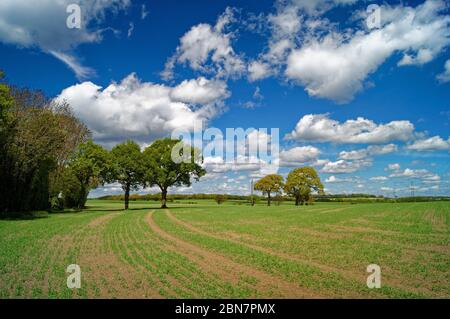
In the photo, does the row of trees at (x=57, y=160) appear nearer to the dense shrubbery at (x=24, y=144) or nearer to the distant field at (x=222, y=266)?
the dense shrubbery at (x=24, y=144)

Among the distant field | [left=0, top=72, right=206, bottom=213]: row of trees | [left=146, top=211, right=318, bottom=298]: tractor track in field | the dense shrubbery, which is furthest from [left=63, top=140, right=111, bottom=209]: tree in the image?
[left=146, top=211, right=318, bottom=298]: tractor track in field

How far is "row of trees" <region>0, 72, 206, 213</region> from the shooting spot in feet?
120

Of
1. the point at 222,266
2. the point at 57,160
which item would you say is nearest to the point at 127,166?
the point at 57,160

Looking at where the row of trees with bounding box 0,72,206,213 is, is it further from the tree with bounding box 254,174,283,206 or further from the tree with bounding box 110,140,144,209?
the tree with bounding box 254,174,283,206

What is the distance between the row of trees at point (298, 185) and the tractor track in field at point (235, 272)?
278ft

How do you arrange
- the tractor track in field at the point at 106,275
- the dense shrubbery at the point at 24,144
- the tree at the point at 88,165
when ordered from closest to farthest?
1. the tractor track in field at the point at 106,275
2. the dense shrubbery at the point at 24,144
3. the tree at the point at 88,165

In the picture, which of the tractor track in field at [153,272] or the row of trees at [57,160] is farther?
the row of trees at [57,160]

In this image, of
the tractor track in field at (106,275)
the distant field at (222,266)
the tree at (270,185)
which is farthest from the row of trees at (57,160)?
the tree at (270,185)

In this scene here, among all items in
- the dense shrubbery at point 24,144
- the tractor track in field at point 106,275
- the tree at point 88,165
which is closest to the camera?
the tractor track in field at point 106,275

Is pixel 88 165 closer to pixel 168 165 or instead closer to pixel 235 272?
pixel 168 165

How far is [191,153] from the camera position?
64.8 m

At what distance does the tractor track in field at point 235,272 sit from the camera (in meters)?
9.51

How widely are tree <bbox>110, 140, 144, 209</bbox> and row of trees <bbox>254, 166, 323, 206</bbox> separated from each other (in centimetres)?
5231

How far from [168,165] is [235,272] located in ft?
167
